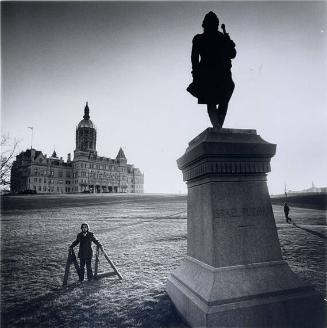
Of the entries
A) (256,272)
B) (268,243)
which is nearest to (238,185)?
(268,243)

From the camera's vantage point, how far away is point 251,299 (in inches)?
129

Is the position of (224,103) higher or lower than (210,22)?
lower

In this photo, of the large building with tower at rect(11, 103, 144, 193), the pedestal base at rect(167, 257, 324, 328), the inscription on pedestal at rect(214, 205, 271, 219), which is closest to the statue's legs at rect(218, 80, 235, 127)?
the inscription on pedestal at rect(214, 205, 271, 219)

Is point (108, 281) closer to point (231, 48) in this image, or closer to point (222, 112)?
point (222, 112)

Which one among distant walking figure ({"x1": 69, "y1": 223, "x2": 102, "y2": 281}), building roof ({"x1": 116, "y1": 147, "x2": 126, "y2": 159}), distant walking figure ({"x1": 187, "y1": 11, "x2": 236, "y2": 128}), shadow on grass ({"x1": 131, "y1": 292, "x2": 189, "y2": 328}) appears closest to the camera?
shadow on grass ({"x1": 131, "y1": 292, "x2": 189, "y2": 328})

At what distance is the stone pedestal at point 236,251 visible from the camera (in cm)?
323

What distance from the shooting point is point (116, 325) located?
12.8 ft

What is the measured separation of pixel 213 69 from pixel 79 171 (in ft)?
348

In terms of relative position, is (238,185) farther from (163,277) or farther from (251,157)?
(163,277)

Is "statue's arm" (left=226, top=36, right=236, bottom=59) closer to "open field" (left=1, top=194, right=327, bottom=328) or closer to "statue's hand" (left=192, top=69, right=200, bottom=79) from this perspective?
"statue's hand" (left=192, top=69, right=200, bottom=79)

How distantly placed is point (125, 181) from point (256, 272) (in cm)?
12364

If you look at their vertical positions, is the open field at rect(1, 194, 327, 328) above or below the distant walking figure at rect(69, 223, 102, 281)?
below

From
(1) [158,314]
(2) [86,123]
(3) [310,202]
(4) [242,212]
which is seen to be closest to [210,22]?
(4) [242,212]

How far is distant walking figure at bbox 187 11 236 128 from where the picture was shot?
165 inches
